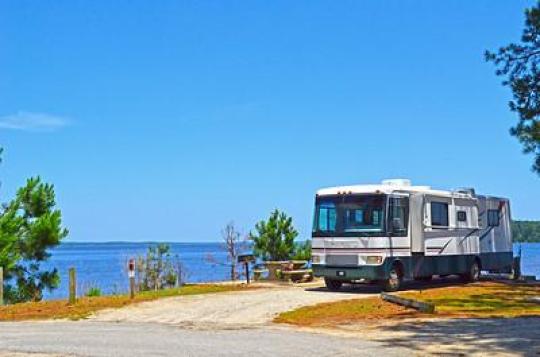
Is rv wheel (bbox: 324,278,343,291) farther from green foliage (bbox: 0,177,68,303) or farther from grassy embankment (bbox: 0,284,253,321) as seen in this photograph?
green foliage (bbox: 0,177,68,303)

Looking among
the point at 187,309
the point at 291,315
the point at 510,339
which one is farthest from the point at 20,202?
the point at 510,339

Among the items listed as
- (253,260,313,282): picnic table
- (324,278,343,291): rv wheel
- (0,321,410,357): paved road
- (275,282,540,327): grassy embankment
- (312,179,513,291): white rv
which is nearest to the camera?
(0,321,410,357): paved road

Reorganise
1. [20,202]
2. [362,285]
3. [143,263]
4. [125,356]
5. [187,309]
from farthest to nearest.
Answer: [143,263] < [20,202] < [362,285] < [187,309] < [125,356]

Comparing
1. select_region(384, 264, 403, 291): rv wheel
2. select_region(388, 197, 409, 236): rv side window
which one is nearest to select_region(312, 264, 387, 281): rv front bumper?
select_region(384, 264, 403, 291): rv wheel

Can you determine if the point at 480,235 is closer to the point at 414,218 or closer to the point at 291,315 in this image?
the point at 414,218

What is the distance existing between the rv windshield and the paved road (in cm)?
741

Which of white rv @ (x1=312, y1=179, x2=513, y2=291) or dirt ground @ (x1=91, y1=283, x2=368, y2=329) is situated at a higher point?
white rv @ (x1=312, y1=179, x2=513, y2=291)

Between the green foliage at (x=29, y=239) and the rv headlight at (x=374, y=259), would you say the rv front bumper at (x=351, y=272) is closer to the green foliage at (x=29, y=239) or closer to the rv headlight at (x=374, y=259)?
the rv headlight at (x=374, y=259)

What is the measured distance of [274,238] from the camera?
3369 cm

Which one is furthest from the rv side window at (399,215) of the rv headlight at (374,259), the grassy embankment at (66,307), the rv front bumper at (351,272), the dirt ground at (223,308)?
the grassy embankment at (66,307)

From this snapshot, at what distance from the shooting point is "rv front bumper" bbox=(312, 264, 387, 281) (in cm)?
2069

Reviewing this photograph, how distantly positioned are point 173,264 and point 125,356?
23772 mm

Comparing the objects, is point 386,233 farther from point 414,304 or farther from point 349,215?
point 414,304

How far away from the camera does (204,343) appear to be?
12.2 meters
